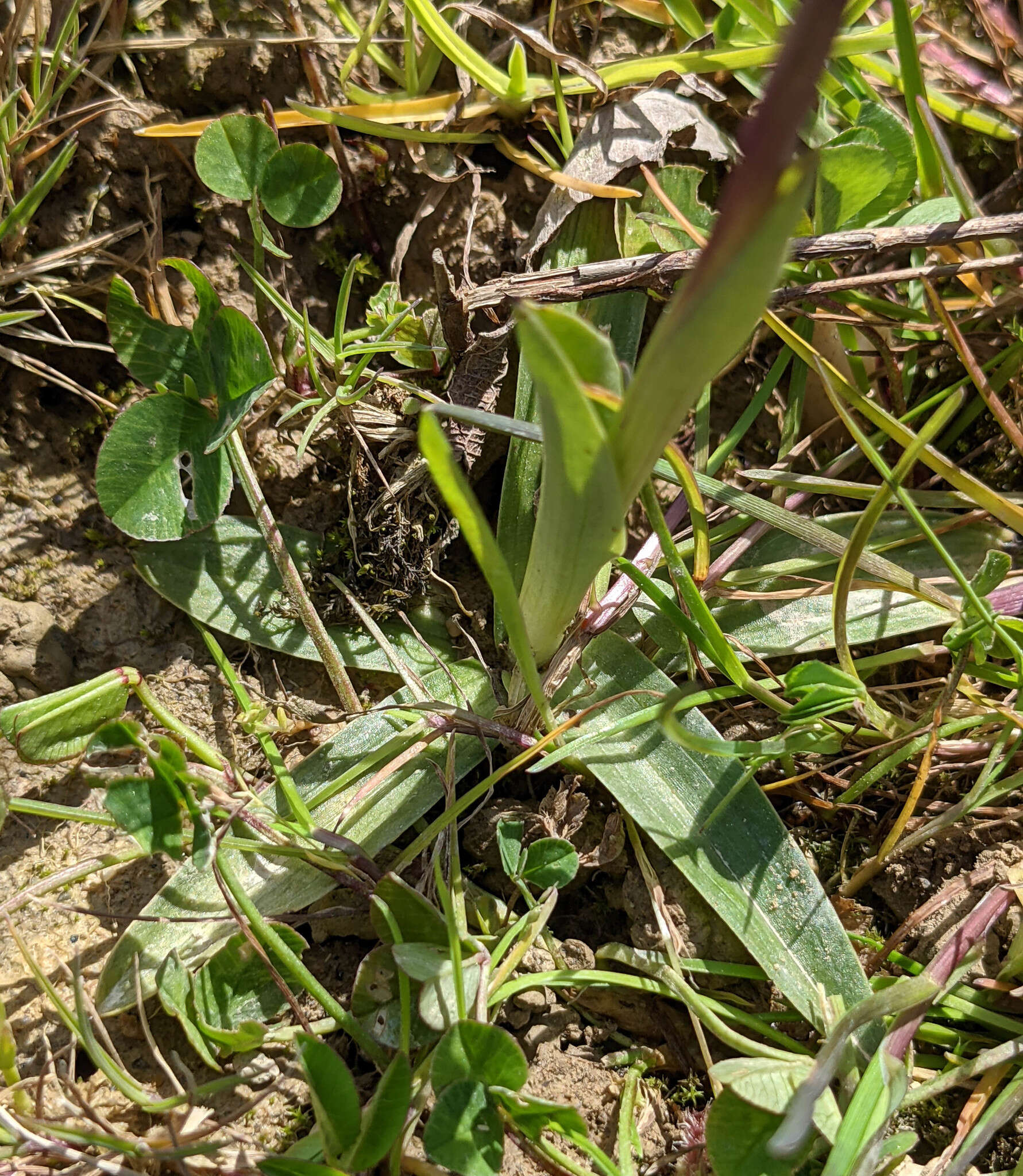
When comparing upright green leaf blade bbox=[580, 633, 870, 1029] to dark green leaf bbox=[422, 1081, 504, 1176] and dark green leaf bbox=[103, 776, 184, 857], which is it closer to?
dark green leaf bbox=[422, 1081, 504, 1176]

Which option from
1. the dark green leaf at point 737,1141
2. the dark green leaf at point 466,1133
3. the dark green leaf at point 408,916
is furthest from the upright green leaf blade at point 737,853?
the dark green leaf at point 466,1133

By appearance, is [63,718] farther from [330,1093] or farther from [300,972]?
[330,1093]

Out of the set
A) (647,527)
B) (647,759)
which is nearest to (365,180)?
(647,527)

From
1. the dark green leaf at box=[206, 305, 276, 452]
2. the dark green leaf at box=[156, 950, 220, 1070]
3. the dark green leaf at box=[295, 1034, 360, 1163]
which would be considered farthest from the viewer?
the dark green leaf at box=[206, 305, 276, 452]

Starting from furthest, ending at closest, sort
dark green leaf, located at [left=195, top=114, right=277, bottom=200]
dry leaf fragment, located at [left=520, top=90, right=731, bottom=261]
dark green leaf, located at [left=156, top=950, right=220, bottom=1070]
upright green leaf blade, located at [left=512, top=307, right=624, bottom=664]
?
dry leaf fragment, located at [left=520, top=90, right=731, bottom=261]
dark green leaf, located at [left=195, top=114, right=277, bottom=200]
dark green leaf, located at [left=156, top=950, right=220, bottom=1070]
upright green leaf blade, located at [left=512, top=307, right=624, bottom=664]

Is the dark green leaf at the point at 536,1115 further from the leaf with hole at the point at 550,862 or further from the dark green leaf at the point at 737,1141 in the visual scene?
the leaf with hole at the point at 550,862

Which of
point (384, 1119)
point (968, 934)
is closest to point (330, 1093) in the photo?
point (384, 1119)

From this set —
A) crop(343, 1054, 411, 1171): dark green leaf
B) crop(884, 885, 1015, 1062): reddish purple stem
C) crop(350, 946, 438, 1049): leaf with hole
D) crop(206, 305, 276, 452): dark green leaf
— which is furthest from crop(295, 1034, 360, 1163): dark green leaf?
crop(206, 305, 276, 452): dark green leaf
